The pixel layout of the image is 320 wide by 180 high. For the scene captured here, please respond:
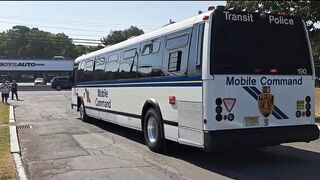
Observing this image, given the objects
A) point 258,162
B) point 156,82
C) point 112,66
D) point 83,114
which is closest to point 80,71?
point 83,114

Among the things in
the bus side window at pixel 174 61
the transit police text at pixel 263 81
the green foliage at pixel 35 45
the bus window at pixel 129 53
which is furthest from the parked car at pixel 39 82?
the transit police text at pixel 263 81

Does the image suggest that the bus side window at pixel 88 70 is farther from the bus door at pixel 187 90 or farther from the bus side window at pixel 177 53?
the bus door at pixel 187 90

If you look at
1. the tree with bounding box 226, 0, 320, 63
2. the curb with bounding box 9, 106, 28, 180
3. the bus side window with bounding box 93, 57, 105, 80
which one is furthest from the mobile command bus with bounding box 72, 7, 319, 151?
the tree with bounding box 226, 0, 320, 63

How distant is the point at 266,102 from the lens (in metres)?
8.81

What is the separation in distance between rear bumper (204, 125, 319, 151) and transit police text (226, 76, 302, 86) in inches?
33.5

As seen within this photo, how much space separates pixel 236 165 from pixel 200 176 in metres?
1.21

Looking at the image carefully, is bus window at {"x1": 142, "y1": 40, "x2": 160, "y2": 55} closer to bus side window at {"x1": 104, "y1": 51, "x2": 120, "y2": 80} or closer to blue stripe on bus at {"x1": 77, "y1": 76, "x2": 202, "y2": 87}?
blue stripe on bus at {"x1": 77, "y1": 76, "x2": 202, "y2": 87}

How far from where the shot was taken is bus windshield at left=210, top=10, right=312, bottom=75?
851 cm

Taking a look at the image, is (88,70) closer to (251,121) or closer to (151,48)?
(151,48)

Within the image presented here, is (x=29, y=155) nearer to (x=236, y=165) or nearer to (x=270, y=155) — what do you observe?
(x=236, y=165)

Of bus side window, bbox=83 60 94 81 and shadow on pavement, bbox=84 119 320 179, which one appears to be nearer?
shadow on pavement, bbox=84 119 320 179

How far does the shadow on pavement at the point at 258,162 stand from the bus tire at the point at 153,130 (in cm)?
25

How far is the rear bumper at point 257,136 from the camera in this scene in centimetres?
821

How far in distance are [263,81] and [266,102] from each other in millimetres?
406
